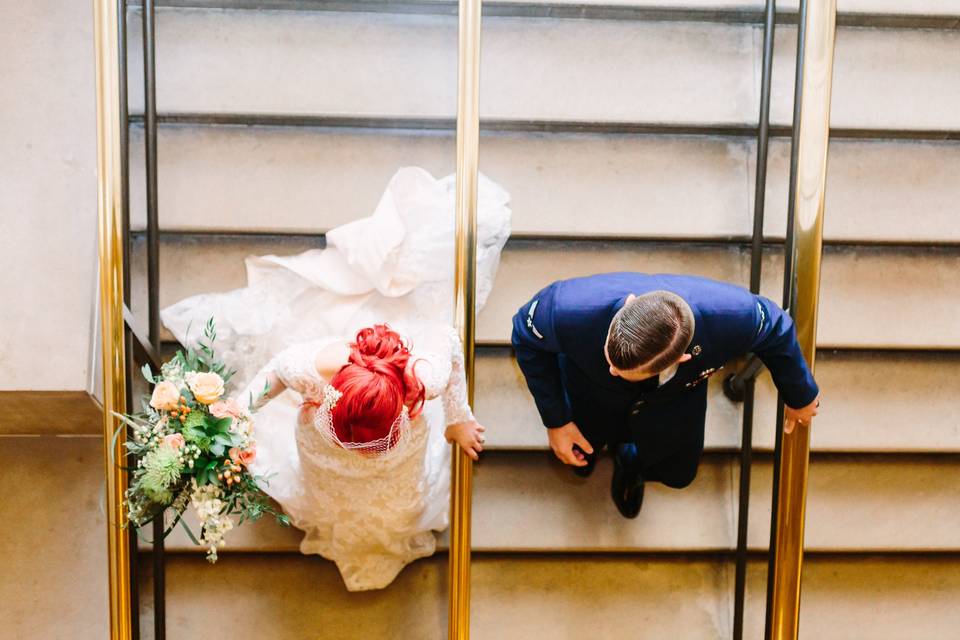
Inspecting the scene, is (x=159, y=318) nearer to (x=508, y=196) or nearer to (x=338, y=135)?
(x=338, y=135)

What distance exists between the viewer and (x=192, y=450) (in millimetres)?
2051

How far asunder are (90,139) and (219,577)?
1671 mm

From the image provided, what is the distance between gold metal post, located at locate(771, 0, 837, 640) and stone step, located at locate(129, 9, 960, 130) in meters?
0.86

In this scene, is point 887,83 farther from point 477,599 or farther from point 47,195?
point 47,195

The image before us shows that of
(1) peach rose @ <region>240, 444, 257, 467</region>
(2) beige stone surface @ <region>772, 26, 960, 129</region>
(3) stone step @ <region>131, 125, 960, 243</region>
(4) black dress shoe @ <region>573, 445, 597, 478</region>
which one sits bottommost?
(4) black dress shoe @ <region>573, 445, 597, 478</region>

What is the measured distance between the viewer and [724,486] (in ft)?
9.70

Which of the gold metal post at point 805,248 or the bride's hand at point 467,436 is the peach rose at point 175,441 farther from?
the gold metal post at point 805,248

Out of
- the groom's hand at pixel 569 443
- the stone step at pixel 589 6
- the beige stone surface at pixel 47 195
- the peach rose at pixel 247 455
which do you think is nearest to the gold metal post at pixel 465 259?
the groom's hand at pixel 569 443

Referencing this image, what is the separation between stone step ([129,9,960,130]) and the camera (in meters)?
2.84

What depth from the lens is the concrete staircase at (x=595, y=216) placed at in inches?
112

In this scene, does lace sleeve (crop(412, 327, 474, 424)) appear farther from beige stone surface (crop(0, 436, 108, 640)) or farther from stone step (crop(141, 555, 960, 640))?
beige stone surface (crop(0, 436, 108, 640))

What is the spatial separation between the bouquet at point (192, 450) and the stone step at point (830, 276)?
0.91m

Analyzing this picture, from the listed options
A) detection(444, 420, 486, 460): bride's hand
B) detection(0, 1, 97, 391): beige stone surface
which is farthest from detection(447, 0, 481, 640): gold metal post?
detection(0, 1, 97, 391): beige stone surface

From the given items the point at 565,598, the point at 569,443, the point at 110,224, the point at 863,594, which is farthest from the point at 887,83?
the point at 110,224
